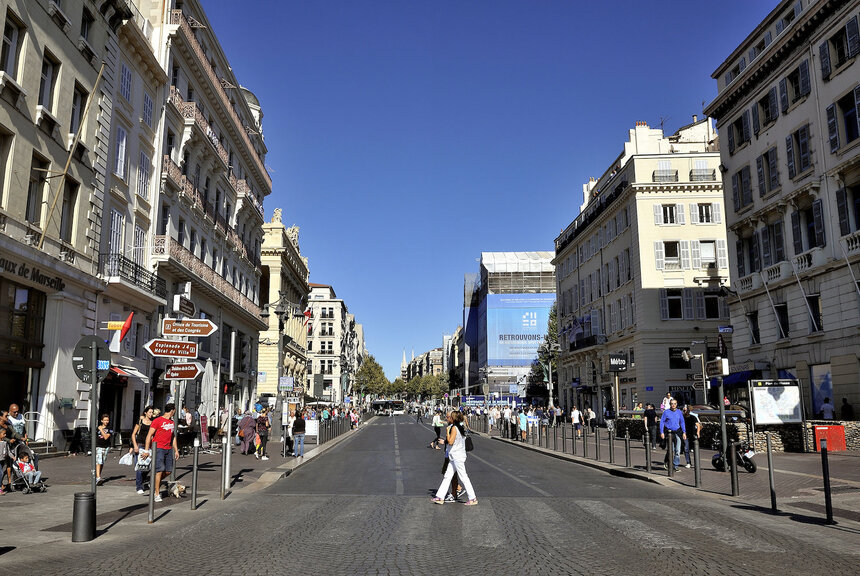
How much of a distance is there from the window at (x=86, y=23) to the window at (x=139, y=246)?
279 inches

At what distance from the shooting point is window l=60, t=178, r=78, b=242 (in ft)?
67.9

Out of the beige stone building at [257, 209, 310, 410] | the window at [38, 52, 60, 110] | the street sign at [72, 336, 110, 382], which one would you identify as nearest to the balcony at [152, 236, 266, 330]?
the window at [38, 52, 60, 110]

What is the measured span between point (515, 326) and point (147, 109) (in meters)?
73.3

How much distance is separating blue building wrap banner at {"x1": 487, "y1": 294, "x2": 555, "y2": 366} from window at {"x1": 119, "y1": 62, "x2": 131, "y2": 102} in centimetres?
7366

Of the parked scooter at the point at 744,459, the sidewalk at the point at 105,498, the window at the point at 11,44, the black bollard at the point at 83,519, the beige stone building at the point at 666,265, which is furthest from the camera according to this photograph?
the beige stone building at the point at 666,265

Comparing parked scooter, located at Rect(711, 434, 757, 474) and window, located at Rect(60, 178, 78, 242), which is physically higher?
window, located at Rect(60, 178, 78, 242)

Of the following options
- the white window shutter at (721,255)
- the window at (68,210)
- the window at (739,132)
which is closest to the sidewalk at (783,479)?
the window at (68,210)

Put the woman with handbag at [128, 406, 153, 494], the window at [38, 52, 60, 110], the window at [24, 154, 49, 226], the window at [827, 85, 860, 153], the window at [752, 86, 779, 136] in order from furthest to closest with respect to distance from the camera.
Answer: the window at [752, 86, 779, 136] < the window at [827, 85, 860, 153] < the window at [38, 52, 60, 110] < the window at [24, 154, 49, 226] < the woman with handbag at [128, 406, 153, 494]

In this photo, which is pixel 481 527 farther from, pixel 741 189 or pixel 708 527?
pixel 741 189

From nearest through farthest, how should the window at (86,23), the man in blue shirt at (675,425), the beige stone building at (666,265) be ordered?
the man in blue shirt at (675,425)
the window at (86,23)
the beige stone building at (666,265)

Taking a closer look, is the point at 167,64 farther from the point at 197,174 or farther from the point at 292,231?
the point at 292,231

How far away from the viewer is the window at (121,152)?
24438 mm

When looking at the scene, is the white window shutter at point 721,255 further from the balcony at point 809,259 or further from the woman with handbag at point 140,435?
the woman with handbag at point 140,435

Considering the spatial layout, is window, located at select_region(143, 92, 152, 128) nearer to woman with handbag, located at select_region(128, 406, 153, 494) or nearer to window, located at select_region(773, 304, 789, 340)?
woman with handbag, located at select_region(128, 406, 153, 494)
